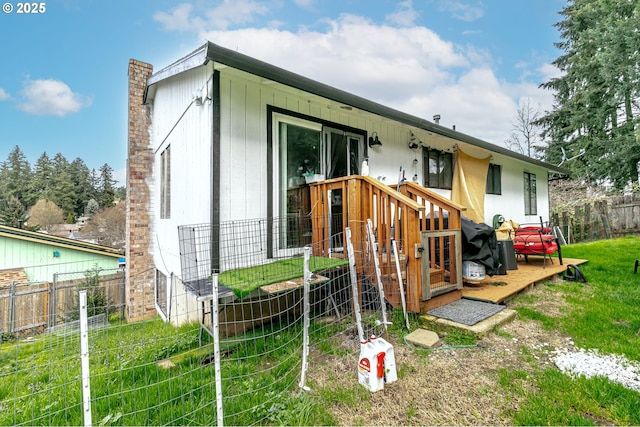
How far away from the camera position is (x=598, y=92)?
1419cm

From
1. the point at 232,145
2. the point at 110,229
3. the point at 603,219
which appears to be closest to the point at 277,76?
the point at 232,145

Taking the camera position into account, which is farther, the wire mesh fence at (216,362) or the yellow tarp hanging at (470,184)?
the yellow tarp hanging at (470,184)

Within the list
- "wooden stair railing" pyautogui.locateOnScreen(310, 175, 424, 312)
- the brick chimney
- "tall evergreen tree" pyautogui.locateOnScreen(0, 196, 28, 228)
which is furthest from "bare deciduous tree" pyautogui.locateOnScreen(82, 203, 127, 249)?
"wooden stair railing" pyautogui.locateOnScreen(310, 175, 424, 312)

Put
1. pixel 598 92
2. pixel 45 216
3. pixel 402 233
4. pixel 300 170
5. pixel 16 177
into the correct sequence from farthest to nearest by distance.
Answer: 1. pixel 16 177
2. pixel 45 216
3. pixel 598 92
4. pixel 300 170
5. pixel 402 233

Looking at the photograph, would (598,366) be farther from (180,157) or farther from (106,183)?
(106,183)

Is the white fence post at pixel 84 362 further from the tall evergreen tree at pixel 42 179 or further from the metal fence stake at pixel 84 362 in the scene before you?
the tall evergreen tree at pixel 42 179

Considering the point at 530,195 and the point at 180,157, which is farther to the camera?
the point at 530,195

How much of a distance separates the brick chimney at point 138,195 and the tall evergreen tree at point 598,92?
46.5 feet

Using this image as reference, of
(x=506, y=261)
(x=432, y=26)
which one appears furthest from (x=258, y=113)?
(x=432, y=26)

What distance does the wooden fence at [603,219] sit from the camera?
1108 centimetres

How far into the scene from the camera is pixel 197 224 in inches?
161

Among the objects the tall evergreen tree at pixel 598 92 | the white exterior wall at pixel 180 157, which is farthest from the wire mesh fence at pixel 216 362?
the tall evergreen tree at pixel 598 92

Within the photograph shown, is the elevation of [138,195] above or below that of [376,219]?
above

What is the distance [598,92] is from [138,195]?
1952 cm
